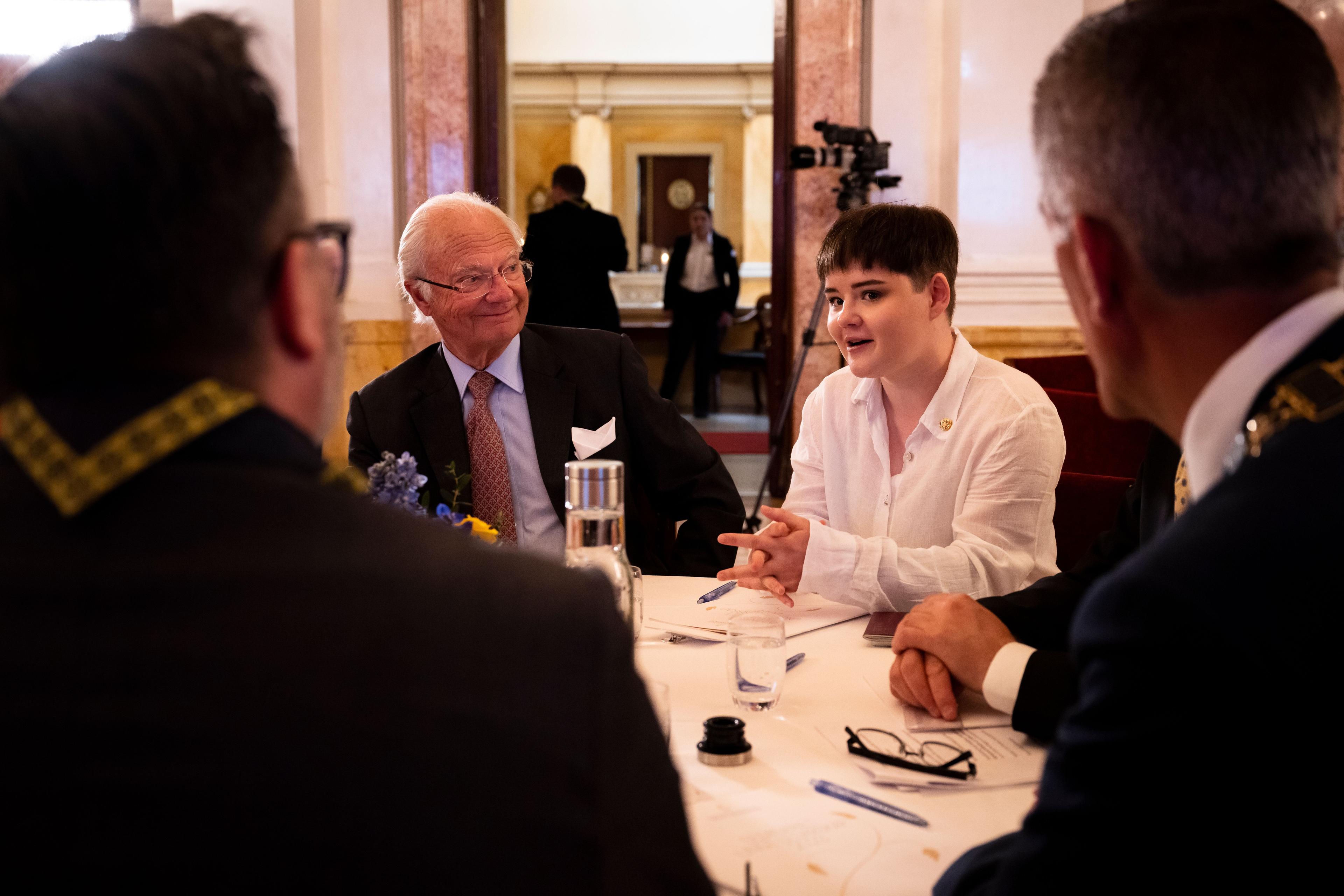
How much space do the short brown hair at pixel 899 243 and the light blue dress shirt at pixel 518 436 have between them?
0.76 meters

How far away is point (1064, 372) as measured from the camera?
3.54 meters

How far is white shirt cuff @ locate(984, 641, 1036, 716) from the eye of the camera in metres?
1.25

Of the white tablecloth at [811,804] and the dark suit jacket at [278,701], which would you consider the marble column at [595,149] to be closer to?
the white tablecloth at [811,804]

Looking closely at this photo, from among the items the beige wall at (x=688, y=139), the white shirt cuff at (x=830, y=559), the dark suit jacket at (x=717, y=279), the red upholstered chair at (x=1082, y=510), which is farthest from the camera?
the beige wall at (x=688, y=139)

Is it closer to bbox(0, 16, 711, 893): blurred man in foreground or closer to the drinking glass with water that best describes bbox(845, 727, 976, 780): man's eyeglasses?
the drinking glass with water

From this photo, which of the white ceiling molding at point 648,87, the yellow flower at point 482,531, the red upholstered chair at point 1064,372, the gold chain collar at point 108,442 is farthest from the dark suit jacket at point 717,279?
the gold chain collar at point 108,442

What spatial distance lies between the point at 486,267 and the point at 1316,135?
6.24 feet

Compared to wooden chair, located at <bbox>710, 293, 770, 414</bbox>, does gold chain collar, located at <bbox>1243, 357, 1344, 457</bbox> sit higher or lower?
higher

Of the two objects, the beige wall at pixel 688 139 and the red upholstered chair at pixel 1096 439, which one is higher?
the beige wall at pixel 688 139

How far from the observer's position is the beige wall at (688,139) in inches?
482

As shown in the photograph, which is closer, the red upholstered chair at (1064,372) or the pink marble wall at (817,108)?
the red upholstered chair at (1064,372)

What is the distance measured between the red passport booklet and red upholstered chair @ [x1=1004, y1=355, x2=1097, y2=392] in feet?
6.87

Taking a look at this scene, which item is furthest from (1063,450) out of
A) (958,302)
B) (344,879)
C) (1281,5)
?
(958,302)

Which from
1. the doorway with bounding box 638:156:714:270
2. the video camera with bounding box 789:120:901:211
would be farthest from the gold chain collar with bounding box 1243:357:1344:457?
the doorway with bounding box 638:156:714:270
